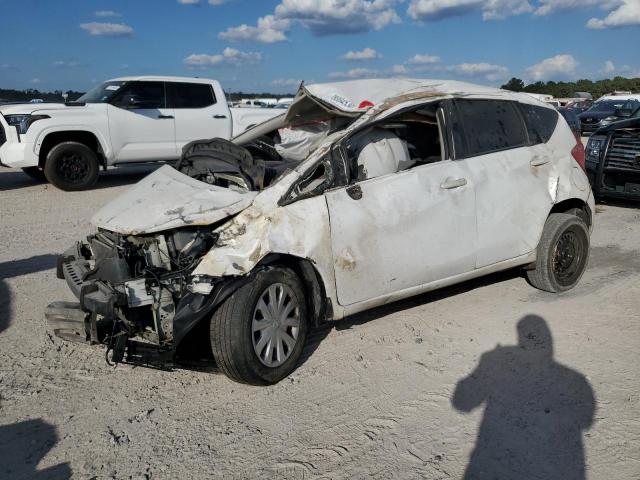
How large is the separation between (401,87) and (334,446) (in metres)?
2.90

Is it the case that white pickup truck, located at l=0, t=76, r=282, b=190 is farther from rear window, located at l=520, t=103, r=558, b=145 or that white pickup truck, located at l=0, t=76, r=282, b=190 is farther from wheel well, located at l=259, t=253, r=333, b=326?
wheel well, located at l=259, t=253, r=333, b=326

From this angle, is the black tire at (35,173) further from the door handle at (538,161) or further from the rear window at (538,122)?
the door handle at (538,161)

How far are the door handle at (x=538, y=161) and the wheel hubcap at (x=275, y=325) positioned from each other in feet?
8.26

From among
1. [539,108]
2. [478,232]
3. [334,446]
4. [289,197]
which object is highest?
[539,108]

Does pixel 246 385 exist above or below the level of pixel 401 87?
below

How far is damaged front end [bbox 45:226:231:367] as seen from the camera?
344cm

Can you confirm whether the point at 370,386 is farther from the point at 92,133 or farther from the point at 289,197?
the point at 92,133

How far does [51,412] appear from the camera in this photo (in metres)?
3.45

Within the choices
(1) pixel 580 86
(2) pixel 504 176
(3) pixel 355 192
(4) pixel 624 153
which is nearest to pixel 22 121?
(3) pixel 355 192

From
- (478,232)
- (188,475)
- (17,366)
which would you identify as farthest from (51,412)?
(478,232)

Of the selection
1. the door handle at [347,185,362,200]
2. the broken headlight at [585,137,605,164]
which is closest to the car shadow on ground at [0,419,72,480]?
the door handle at [347,185,362,200]

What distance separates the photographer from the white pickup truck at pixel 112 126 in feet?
32.9

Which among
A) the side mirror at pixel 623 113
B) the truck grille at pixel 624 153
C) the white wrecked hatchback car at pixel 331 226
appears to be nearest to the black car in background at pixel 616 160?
the truck grille at pixel 624 153

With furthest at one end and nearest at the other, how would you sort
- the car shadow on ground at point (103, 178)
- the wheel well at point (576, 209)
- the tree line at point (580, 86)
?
1. the tree line at point (580, 86)
2. the car shadow on ground at point (103, 178)
3. the wheel well at point (576, 209)
